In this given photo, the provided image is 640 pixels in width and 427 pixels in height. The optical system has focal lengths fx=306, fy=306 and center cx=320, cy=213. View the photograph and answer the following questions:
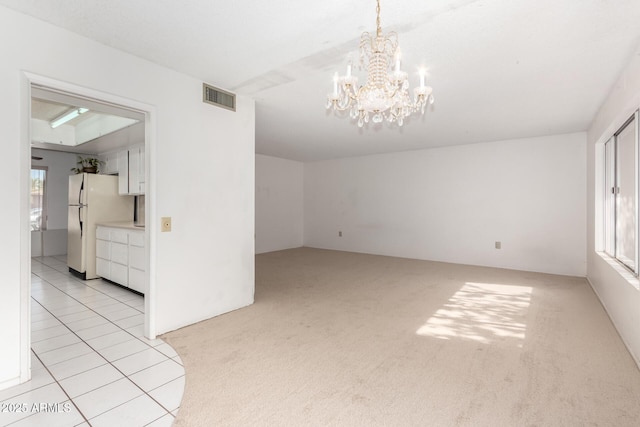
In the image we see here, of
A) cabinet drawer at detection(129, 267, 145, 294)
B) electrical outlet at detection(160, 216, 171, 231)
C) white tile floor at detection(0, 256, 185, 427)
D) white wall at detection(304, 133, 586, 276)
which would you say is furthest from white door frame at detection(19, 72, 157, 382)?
white wall at detection(304, 133, 586, 276)

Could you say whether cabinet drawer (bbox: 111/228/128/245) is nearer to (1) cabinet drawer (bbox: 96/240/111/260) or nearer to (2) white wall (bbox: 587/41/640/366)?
(1) cabinet drawer (bbox: 96/240/111/260)

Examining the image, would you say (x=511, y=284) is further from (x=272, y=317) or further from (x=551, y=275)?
(x=272, y=317)

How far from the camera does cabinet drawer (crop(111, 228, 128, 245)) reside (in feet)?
13.1

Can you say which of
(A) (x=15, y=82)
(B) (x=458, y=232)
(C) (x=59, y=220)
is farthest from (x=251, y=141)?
(C) (x=59, y=220)

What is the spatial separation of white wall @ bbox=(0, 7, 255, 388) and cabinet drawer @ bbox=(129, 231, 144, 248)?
1219 millimetres

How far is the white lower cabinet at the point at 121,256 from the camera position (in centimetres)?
373

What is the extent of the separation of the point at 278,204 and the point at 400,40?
19.3 feet

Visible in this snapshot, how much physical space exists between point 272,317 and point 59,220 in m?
6.61

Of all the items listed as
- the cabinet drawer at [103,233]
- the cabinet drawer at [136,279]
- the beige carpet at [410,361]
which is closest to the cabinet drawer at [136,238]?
the cabinet drawer at [136,279]

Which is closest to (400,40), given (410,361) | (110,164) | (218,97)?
(218,97)

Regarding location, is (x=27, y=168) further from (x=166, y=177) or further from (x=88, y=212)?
(x=88, y=212)

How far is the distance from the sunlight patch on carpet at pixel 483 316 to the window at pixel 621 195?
41.7 inches

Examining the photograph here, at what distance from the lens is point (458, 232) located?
19.9ft

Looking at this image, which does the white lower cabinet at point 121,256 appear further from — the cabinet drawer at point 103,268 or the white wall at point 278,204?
the white wall at point 278,204
